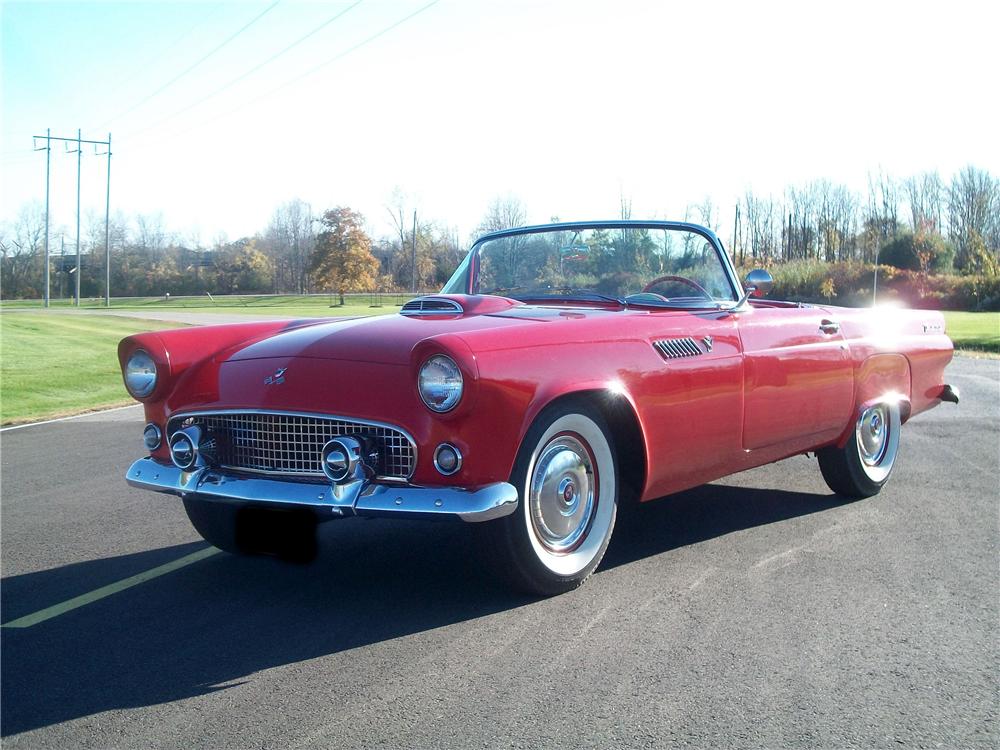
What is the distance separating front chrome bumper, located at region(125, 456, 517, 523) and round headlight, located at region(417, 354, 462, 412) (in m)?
0.30

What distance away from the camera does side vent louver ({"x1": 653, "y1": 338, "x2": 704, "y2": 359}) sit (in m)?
4.09

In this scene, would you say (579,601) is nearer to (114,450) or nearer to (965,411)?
(114,450)

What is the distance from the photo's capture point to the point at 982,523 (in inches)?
196

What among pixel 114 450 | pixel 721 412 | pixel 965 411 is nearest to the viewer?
pixel 721 412

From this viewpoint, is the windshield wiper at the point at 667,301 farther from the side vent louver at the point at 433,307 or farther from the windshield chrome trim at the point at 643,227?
the side vent louver at the point at 433,307

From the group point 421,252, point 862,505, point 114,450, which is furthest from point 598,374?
point 421,252

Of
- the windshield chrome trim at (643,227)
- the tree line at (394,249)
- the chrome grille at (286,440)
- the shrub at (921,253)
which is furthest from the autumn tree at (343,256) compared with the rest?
the chrome grille at (286,440)

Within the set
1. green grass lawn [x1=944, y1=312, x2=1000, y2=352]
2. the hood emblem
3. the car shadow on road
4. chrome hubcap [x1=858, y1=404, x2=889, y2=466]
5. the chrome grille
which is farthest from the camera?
green grass lawn [x1=944, y1=312, x2=1000, y2=352]

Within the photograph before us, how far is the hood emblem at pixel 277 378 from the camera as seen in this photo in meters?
3.68

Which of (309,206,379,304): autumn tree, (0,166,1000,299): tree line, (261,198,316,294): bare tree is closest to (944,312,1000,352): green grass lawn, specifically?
(0,166,1000,299): tree line

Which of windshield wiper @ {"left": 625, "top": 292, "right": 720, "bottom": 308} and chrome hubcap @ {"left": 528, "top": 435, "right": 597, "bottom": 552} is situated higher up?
windshield wiper @ {"left": 625, "top": 292, "right": 720, "bottom": 308}

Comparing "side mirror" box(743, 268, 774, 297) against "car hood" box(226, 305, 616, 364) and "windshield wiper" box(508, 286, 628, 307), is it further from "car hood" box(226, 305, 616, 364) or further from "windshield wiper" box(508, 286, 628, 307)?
"car hood" box(226, 305, 616, 364)

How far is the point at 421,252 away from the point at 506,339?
45286 millimetres

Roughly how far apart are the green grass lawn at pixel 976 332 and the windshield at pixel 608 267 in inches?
698
